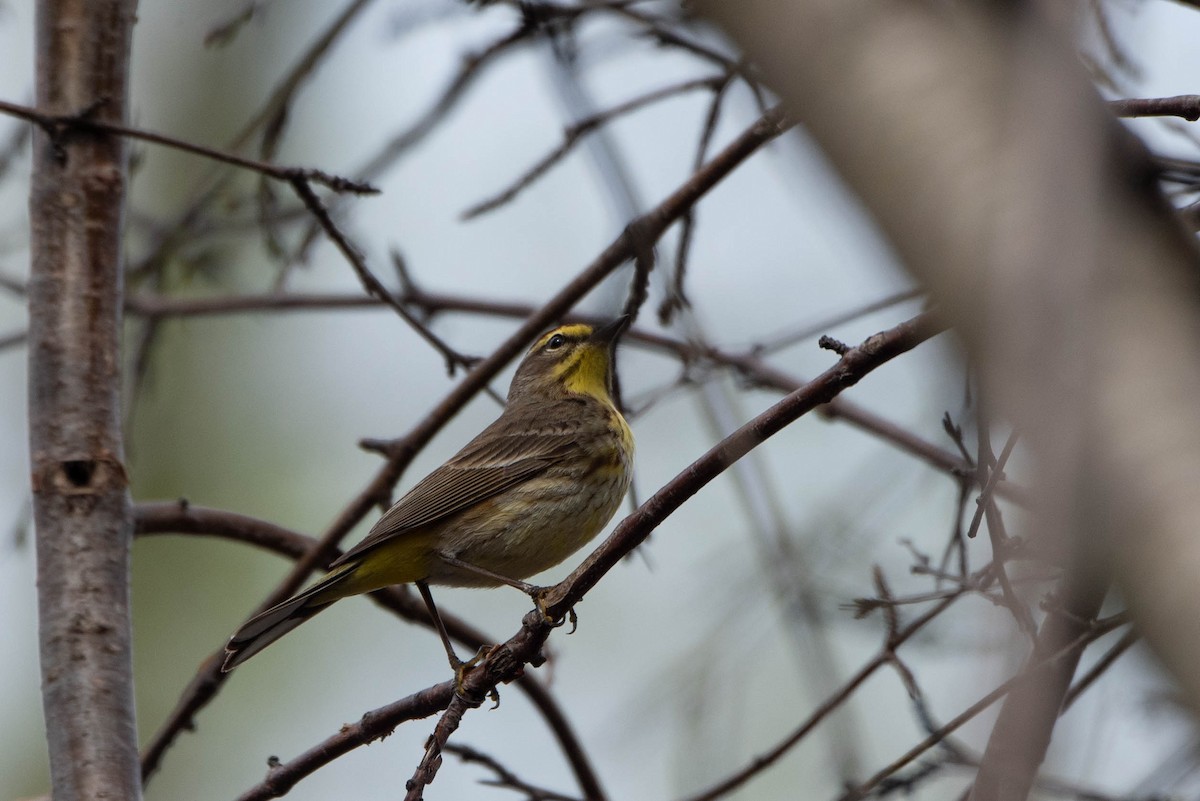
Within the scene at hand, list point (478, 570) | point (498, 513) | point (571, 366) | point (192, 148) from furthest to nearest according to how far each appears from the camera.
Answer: point (571, 366)
point (498, 513)
point (478, 570)
point (192, 148)

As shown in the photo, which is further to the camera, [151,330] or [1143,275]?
[151,330]

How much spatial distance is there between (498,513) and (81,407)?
2264 millimetres

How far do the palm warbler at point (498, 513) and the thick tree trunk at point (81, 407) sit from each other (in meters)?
0.92

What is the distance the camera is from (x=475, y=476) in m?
6.50

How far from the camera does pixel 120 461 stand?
4.50 meters

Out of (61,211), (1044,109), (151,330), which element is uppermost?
(151,330)

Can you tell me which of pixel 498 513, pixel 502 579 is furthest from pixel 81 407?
pixel 498 513

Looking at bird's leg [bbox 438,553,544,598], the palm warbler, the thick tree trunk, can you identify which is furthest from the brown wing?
the thick tree trunk

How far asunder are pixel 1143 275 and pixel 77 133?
451cm

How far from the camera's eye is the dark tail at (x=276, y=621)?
4957 mm

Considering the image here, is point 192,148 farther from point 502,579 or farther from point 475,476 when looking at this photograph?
point 475,476

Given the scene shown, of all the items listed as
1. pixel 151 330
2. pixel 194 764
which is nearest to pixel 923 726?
pixel 151 330

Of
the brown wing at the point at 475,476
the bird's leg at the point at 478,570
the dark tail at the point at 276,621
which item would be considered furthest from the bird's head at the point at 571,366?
the dark tail at the point at 276,621

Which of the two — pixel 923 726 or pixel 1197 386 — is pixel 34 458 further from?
pixel 1197 386
